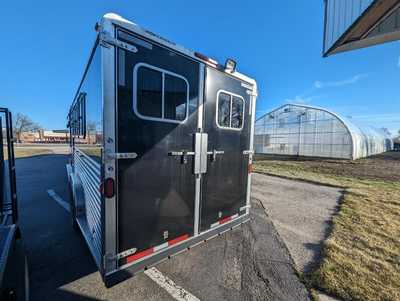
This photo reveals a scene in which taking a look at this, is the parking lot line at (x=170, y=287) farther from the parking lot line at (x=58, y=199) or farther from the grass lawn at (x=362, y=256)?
the parking lot line at (x=58, y=199)

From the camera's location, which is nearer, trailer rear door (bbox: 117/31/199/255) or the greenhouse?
trailer rear door (bbox: 117/31/199/255)

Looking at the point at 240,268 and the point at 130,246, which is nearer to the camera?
the point at 130,246

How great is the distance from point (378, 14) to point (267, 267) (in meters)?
5.95

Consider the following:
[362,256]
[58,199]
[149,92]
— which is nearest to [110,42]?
[149,92]

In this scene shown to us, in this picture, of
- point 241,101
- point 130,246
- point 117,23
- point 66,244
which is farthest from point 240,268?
point 117,23

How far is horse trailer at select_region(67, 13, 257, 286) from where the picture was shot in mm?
1779

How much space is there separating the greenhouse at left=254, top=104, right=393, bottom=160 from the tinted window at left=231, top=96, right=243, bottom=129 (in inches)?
776

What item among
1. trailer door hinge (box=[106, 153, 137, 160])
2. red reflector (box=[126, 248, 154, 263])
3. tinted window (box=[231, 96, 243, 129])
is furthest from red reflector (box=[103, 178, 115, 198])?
tinted window (box=[231, 96, 243, 129])

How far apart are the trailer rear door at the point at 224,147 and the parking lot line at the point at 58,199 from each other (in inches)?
157

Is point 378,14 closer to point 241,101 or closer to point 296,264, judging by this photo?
point 241,101

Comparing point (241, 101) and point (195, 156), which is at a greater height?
point (241, 101)

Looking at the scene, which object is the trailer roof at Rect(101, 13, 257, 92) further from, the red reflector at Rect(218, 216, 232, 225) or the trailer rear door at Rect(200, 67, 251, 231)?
the red reflector at Rect(218, 216, 232, 225)

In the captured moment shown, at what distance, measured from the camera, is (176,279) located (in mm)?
2340

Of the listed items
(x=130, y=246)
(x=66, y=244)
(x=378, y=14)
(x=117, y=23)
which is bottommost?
(x=66, y=244)
